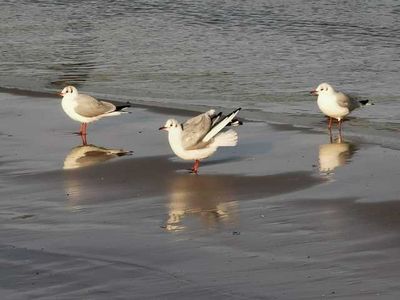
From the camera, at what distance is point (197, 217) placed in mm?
10188

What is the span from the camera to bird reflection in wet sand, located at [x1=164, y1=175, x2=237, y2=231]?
10.0 m

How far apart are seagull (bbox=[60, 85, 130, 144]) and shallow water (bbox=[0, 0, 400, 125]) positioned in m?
2.46

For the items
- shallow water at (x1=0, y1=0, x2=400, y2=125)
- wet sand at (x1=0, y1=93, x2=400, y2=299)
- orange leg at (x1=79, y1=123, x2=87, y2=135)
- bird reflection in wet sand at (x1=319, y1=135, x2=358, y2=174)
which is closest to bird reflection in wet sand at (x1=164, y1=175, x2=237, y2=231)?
wet sand at (x1=0, y1=93, x2=400, y2=299)

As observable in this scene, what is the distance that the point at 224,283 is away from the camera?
8117mm

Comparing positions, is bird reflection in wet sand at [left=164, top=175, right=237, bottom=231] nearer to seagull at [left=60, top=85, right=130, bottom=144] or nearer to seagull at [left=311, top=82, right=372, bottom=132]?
seagull at [left=60, top=85, right=130, bottom=144]

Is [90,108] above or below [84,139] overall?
above

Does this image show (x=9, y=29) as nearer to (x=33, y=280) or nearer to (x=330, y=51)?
(x=330, y=51)

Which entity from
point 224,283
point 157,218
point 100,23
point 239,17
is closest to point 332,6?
point 239,17

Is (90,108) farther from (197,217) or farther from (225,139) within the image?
(197,217)

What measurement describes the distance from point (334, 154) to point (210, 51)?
33.8 ft

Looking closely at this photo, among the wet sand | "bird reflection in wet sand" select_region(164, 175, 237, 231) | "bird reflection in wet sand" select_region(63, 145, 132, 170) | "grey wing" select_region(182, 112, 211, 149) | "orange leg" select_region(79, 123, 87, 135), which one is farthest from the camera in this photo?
"orange leg" select_region(79, 123, 87, 135)

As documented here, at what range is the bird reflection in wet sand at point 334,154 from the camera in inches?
484

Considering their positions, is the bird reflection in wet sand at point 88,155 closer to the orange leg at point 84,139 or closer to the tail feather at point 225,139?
the orange leg at point 84,139

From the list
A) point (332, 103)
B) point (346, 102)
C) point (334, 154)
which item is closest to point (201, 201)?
point (334, 154)
